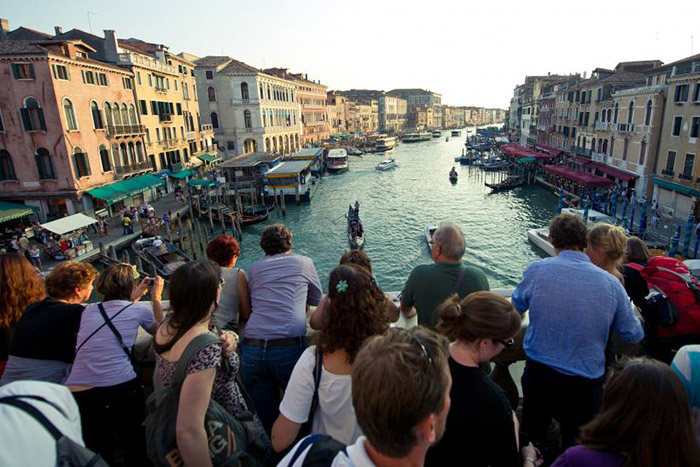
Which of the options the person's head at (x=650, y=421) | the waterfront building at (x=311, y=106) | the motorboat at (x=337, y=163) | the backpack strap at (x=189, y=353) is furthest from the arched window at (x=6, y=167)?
the waterfront building at (x=311, y=106)

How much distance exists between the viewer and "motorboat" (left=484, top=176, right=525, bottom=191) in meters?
36.2

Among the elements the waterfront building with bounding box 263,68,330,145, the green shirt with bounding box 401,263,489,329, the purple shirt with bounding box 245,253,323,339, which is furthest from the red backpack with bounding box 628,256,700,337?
the waterfront building with bounding box 263,68,330,145

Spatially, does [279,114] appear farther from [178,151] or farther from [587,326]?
[587,326]

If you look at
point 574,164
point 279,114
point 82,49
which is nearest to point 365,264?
point 82,49

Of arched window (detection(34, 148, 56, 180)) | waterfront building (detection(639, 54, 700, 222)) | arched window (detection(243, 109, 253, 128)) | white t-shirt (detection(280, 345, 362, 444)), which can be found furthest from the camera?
arched window (detection(243, 109, 253, 128))

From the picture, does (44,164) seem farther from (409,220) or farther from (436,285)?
(436,285)

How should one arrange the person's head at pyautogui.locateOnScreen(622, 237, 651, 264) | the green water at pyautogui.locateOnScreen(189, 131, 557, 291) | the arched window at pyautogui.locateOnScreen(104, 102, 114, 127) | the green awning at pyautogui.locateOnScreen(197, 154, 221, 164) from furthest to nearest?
the green awning at pyautogui.locateOnScreen(197, 154, 221, 164) < the arched window at pyautogui.locateOnScreen(104, 102, 114, 127) < the green water at pyautogui.locateOnScreen(189, 131, 557, 291) < the person's head at pyautogui.locateOnScreen(622, 237, 651, 264)

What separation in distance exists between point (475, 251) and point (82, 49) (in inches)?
928

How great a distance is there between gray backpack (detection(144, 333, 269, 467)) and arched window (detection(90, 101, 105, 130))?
25780mm

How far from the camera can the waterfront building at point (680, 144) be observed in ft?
67.4

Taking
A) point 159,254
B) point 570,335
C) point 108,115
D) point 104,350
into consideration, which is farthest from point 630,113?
point 104,350

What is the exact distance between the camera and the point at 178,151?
33.4 meters

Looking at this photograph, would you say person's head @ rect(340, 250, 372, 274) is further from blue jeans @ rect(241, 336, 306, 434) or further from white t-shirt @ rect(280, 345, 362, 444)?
white t-shirt @ rect(280, 345, 362, 444)

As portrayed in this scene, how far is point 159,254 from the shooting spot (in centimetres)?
1792
